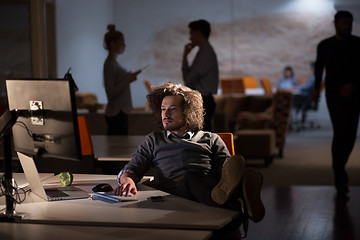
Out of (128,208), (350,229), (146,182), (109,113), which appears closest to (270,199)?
(350,229)

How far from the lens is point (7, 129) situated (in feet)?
7.52

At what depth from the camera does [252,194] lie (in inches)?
88.5

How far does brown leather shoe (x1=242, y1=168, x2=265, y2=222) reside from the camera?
7.29 feet

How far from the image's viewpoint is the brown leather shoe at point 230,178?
2201 millimetres

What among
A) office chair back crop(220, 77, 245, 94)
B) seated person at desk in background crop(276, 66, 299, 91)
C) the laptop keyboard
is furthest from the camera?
seated person at desk in background crop(276, 66, 299, 91)

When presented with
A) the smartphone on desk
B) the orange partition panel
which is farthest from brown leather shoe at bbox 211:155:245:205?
the orange partition panel

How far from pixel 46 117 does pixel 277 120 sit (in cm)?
691

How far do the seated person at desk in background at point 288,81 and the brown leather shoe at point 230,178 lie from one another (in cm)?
921

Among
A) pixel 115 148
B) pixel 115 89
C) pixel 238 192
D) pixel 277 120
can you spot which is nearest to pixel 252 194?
pixel 238 192

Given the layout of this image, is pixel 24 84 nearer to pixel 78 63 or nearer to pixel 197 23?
pixel 197 23

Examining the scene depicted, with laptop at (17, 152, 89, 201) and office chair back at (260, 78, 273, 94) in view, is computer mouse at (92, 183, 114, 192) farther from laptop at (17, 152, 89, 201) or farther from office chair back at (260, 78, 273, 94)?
office chair back at (260, 78, 273, 94)

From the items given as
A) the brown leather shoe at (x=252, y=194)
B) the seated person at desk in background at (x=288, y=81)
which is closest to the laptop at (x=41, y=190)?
the brown leather shoe at (x=252, y=194)

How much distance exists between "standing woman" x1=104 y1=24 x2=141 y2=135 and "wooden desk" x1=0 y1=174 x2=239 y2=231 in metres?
3.70

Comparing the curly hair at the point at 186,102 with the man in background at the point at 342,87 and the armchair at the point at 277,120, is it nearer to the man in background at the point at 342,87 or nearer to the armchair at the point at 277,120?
the man in background at the point at 342,87
